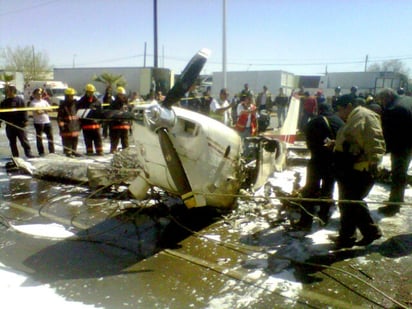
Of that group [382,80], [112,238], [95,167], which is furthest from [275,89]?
[112,238]

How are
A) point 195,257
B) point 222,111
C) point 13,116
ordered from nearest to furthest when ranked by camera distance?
point 195,257 < point 13,116 < point 222,111

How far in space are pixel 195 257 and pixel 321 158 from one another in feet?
7.03

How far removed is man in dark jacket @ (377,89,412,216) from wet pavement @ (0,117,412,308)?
0.46 meters

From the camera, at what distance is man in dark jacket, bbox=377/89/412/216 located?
19.1ft

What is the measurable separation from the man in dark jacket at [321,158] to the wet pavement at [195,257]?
0.25 m

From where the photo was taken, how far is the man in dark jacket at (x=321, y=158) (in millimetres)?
5270

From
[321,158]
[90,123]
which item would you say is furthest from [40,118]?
[321,158]

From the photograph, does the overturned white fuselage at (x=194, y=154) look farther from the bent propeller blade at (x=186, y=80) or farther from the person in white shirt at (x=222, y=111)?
the person in white shirt at (x=222, y=111)

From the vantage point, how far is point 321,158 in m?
5.32

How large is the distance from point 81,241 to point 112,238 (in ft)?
1.28

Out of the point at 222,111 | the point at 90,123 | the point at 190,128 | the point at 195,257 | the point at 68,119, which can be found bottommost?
the point at 195,257

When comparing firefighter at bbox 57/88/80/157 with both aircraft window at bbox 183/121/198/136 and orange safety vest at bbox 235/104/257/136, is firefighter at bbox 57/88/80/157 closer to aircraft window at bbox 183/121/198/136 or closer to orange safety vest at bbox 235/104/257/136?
orange safety vest at bbox 235/104/257/136

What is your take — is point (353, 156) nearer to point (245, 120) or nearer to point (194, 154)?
point (194, 154)

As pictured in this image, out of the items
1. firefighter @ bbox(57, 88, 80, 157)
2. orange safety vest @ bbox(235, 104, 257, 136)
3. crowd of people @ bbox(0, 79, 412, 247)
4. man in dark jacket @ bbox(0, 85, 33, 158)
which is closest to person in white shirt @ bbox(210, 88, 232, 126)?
orange safety vest @ bbox(235, 104, 257, 136)
